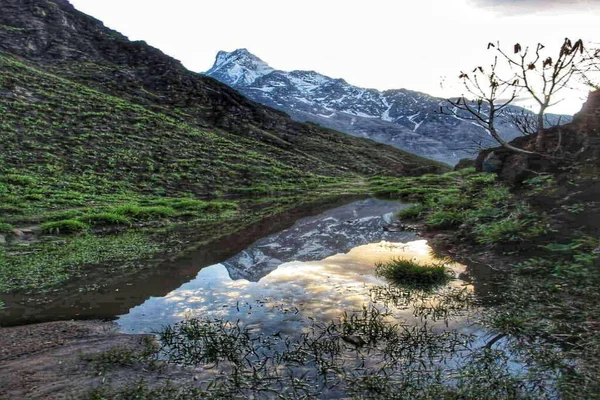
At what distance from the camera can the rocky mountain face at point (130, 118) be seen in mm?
29734

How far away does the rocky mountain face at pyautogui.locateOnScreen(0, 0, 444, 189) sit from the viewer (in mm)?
29734

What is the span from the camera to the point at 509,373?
13.3ft

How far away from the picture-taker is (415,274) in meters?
7.84

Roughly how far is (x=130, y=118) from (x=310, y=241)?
1409 inches

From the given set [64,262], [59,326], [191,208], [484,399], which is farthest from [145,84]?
[484,399]

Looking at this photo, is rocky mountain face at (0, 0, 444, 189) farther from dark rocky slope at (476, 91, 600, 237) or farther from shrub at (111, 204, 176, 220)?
dark rocky slope at (476, 91, 600, 237)

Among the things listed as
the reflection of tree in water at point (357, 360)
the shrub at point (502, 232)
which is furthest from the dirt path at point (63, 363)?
the shrub at point (502, 232)

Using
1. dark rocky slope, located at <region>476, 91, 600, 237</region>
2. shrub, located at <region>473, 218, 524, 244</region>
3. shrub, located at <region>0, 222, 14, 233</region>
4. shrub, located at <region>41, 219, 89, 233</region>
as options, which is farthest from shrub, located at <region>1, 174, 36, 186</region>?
dark rocky slope, located at <region>476, 91, 600, 237</region>

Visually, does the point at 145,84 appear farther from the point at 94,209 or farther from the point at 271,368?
the point at 271,368

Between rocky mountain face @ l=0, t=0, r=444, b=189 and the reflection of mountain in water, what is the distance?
15758 millimetres

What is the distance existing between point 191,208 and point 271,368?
17.5 m

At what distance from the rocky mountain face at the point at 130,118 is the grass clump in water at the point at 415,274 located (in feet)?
77.3

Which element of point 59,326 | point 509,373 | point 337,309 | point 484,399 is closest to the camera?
point 484,399

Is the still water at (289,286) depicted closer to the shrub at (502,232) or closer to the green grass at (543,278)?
the green grass at (543,278)
